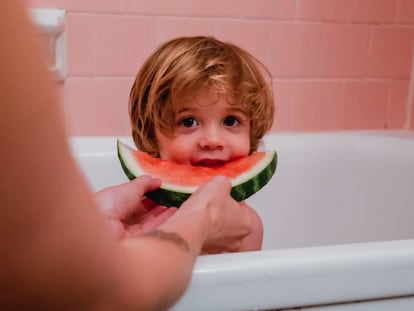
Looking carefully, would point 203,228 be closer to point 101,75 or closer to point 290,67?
point 101,75

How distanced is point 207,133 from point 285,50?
2.25 feet

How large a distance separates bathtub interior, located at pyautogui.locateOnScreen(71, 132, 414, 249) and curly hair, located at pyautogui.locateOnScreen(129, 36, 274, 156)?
1.33 feet

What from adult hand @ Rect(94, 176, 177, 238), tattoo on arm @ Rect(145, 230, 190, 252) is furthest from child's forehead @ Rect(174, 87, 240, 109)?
tattoo on arm @ Rect(145, 230, 190, 252)

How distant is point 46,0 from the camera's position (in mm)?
1491

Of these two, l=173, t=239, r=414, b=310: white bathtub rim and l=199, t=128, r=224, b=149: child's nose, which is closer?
l=173, t=239, r=414, b=310: white bathtub rim

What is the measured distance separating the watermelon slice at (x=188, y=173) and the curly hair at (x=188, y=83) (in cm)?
6

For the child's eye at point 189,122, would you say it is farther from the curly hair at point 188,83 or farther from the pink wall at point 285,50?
the pink wall at point 285,50

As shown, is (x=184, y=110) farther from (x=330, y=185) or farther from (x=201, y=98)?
(x=330, y=185)

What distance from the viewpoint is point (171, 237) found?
0.60 meters

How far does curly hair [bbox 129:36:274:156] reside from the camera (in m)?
1.06

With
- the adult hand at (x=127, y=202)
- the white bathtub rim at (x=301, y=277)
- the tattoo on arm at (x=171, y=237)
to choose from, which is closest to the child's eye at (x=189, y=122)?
the adult hand at (x=127, y=202)

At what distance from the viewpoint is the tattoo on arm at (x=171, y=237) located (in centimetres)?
59

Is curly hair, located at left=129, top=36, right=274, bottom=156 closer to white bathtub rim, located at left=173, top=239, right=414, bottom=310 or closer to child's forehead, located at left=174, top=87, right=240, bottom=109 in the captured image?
child's forehead, located at left=174, top=87, right=240, bottom=109

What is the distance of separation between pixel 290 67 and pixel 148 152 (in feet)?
2.19
